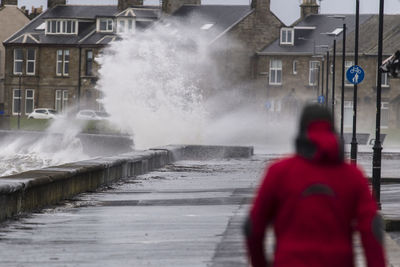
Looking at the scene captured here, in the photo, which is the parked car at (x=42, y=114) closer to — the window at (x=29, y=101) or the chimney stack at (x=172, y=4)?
the window at (x=29, y=101)

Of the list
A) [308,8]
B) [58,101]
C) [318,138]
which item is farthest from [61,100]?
[318,138]

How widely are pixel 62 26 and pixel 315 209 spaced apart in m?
86.2

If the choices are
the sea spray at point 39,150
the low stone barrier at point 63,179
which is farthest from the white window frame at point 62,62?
the low stone barrier at point 63,179

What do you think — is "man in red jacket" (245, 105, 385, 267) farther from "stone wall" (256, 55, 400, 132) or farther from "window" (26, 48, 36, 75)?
"window" (26, 48, 36, 75)

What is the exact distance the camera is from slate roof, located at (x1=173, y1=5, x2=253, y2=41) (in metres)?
85.6

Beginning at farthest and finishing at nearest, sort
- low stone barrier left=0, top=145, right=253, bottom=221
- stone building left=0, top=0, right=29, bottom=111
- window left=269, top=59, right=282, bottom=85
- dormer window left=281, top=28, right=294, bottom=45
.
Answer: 1. stone building left=0, top=0, right=29, bottom=111
2. dormer window left=281, top=28, right=294, bottom=45
3. window left=269, top=59, right=282, bottom=85
4. low stone barrier left=0, top=145, right=253, bottom=221

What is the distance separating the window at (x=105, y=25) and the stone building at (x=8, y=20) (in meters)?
12.1

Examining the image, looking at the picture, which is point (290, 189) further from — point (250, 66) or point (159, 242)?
point (250, 66)

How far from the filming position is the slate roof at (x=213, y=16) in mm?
85562

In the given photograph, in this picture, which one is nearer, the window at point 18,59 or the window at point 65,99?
the window at point 65,99

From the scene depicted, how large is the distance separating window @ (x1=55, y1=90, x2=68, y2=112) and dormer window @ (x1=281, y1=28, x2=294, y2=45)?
59.2 feet

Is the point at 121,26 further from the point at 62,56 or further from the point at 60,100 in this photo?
the point at 60,100

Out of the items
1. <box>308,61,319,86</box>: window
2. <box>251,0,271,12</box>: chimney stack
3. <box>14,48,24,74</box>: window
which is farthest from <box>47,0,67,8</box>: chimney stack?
<box>308,61,319,86</box>: window

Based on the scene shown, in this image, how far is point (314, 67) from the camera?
85562 millimetres
